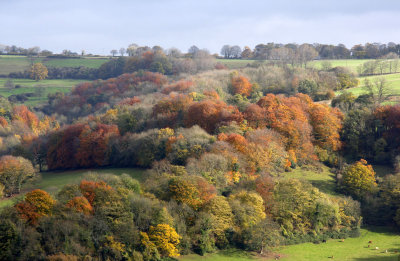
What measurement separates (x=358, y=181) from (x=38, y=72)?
148 meters

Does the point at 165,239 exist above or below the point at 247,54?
below

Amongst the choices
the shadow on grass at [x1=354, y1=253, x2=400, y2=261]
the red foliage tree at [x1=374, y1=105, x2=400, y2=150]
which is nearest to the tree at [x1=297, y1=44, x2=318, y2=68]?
the red foliage tree at [x1=374, y1=105, x2=400, y2=150]

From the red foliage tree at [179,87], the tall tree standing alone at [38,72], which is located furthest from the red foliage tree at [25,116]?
the tall tree standing alone at [38,72]

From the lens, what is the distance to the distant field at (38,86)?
151 meters

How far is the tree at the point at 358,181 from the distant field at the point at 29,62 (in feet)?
488

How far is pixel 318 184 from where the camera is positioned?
62906 millimetres

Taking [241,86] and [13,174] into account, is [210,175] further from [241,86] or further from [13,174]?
[241,86]

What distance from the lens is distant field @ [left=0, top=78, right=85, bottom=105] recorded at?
494ft

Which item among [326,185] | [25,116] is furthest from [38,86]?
[326,185]

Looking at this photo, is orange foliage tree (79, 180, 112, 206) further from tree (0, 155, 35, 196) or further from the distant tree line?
the distant tree line

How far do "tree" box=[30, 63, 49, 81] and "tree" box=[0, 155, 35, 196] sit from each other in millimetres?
115780

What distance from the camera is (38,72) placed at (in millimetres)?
171750

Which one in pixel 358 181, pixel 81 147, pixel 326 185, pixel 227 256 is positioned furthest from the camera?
pixel 81 147

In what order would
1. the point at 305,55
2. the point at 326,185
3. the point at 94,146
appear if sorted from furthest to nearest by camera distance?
the point at 305,55
the point at 94,146
the point at 326,185
